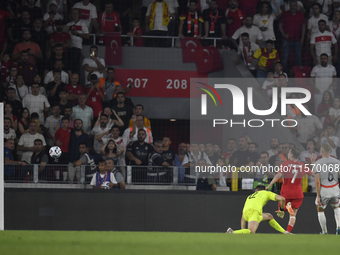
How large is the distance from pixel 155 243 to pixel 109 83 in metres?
6.42

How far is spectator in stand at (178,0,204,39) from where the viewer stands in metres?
10.7

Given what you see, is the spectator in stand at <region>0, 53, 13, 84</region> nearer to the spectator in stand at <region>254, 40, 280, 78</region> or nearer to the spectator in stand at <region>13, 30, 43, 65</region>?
the spectator in stand at <region>13, 30, 43, 65</region>

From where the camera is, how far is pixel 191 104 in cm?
1034

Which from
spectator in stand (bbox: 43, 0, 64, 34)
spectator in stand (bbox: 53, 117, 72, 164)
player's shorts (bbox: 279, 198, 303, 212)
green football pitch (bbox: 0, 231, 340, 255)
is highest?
spectator in stand (bbox: 43, 0, 64, 34)

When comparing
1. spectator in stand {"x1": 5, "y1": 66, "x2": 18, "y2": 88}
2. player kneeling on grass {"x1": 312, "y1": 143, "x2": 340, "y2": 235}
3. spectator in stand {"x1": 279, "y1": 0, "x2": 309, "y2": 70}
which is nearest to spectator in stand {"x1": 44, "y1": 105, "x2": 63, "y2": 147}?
spectator in stand {"x1": 5, "y1": 66, "x2": 18, "y2": 88}

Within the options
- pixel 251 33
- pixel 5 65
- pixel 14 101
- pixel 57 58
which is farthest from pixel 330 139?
pixel 5 65

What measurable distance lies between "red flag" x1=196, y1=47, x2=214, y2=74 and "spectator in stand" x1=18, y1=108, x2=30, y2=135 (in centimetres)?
377

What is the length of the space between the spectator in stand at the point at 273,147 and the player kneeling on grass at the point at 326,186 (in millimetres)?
1367

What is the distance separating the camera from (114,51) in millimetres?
10469

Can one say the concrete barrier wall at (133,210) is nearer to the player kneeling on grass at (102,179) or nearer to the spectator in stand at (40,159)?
the player kneeling on grass at (102,179)

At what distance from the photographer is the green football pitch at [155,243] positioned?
3.45 m

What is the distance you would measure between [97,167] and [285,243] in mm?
5028

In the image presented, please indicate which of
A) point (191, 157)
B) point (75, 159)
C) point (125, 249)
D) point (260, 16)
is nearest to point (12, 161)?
point (75, 159)

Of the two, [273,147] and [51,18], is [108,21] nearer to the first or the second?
[51,18]
